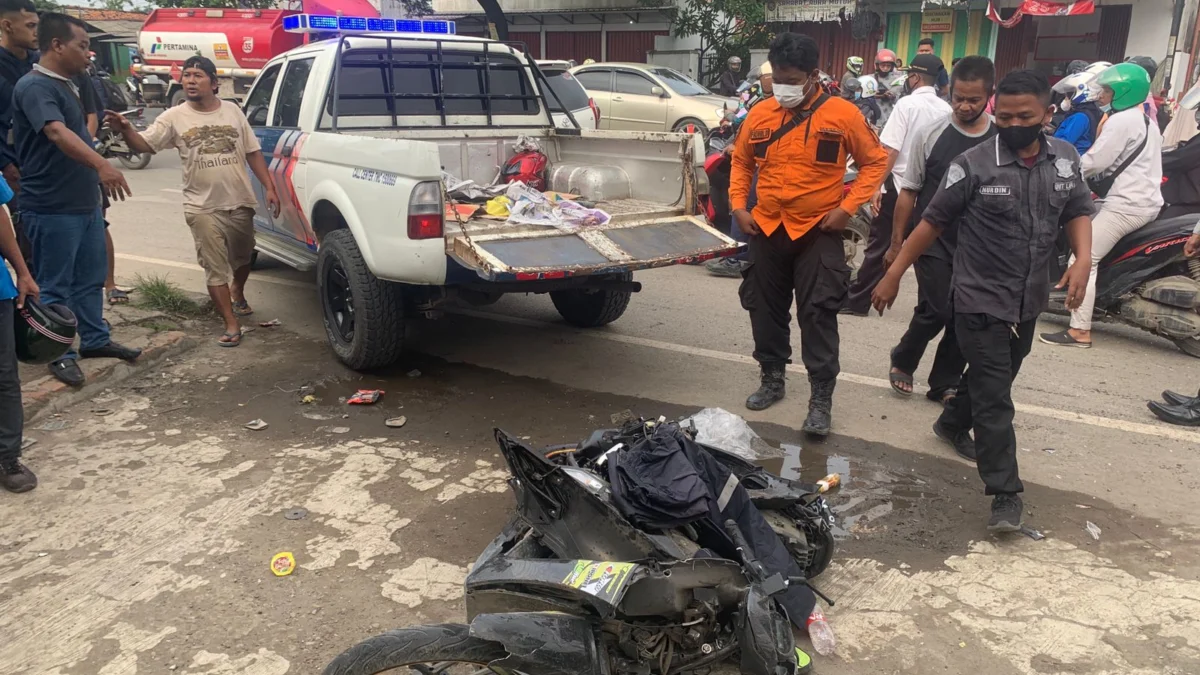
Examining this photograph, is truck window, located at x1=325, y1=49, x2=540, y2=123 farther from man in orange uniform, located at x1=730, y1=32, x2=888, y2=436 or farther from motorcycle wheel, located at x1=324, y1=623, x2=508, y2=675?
motorcycle wheel, located at x1=324, y1=623, x2=508, y2=675

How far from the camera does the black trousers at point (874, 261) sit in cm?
627

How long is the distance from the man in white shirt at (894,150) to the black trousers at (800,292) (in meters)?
1.37

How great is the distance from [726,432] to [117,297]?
15.9ft

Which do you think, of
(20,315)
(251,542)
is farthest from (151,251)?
(251,542)

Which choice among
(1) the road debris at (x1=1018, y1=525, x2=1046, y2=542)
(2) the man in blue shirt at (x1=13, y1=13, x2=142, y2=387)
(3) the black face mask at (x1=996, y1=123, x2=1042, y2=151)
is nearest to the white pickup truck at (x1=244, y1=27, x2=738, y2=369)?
(2) the man in blue shirt at (x1=13, y1=13, x2=142, y2=387)

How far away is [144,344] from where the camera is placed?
207 inches

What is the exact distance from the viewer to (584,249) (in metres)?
4.59

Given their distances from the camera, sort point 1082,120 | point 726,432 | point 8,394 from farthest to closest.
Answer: point 1082,120 < point 726,432 < point 8,394

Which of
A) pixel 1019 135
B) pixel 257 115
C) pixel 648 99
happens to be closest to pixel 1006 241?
pixel 1019 135

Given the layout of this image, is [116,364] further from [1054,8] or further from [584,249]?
[1054,8]

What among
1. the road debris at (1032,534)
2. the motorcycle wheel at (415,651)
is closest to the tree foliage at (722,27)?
the road debris at (1032,534)

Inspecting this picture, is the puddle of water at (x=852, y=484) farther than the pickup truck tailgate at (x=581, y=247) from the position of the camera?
No

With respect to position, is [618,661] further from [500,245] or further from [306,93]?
[306,93]

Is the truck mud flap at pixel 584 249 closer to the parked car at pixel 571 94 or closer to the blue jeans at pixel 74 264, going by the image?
the blue jeans at pixel 74 264
